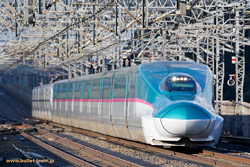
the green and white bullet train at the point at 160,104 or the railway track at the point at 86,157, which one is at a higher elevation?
the green and white bullet train at the point at 160,104

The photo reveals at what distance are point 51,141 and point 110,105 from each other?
5453 mm

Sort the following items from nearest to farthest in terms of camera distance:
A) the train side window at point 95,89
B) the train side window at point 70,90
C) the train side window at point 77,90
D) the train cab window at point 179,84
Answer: the train cab window at point 179,84
the train side window at point 95,89
the train side window at point 77,90
the train side window at point 70,90

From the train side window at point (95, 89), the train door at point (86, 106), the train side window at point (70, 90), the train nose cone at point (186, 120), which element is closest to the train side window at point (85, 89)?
the train door at point (86, 106)

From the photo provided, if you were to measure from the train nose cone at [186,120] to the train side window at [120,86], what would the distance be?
4.89 meters

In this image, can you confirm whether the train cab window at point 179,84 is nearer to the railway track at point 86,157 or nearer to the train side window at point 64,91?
the railway track at point 86,157

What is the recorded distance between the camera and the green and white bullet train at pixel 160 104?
43.0 ft

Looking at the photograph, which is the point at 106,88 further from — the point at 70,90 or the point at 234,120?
the point at 234,120

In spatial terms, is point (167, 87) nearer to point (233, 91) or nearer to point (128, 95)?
point (128, 95)

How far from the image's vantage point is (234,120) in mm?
29344

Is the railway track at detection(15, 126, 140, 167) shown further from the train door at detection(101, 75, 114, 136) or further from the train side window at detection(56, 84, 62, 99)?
the train side window at detection(56, 84, 62, 99)

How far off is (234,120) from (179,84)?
53.3 ft

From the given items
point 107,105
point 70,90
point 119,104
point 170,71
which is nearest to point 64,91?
point 70,90

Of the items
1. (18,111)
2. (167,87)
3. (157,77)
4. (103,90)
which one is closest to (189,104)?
(167,87)

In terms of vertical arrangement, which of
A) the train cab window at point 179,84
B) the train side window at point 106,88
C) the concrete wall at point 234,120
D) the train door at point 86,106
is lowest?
the concrete wall at point 234,120
